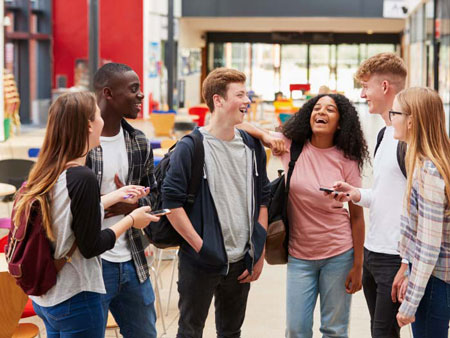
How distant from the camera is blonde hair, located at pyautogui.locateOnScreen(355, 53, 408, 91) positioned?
11.5ft

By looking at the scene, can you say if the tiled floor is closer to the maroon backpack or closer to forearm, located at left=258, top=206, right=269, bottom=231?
forearm, located at left=258, top=206, right=269, bottom=231

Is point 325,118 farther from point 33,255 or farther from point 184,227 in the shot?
point 33,255

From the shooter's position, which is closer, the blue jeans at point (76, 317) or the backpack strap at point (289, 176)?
the blue jeans at point (76, 317)

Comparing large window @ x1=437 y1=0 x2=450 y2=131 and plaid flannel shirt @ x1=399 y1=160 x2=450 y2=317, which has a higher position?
large window @ x1=437 y1=0 x2=450 y2=131

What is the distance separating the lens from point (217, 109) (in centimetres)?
340

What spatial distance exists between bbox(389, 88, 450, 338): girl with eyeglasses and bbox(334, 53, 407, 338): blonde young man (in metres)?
0.28

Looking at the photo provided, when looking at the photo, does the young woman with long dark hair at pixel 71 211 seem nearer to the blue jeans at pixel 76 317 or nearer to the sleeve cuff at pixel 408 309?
the blue jeans at pixel 76 317

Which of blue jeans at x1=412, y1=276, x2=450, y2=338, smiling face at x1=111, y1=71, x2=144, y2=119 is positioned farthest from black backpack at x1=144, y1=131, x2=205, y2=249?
blue jeans at x1=412, y1=276, x2=450, y2=338

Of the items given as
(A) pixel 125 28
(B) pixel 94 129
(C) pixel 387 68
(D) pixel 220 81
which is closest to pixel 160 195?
(D) pixel 220 81

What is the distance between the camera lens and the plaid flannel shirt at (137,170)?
329 centimetres

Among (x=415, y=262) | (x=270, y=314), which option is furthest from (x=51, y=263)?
(x=270, y=314)

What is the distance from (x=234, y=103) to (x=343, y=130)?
0.56 metres

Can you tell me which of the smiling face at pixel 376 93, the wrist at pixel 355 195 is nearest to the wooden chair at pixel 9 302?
the wrist at pixel 355 195

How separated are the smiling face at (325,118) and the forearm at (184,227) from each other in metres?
0.75
